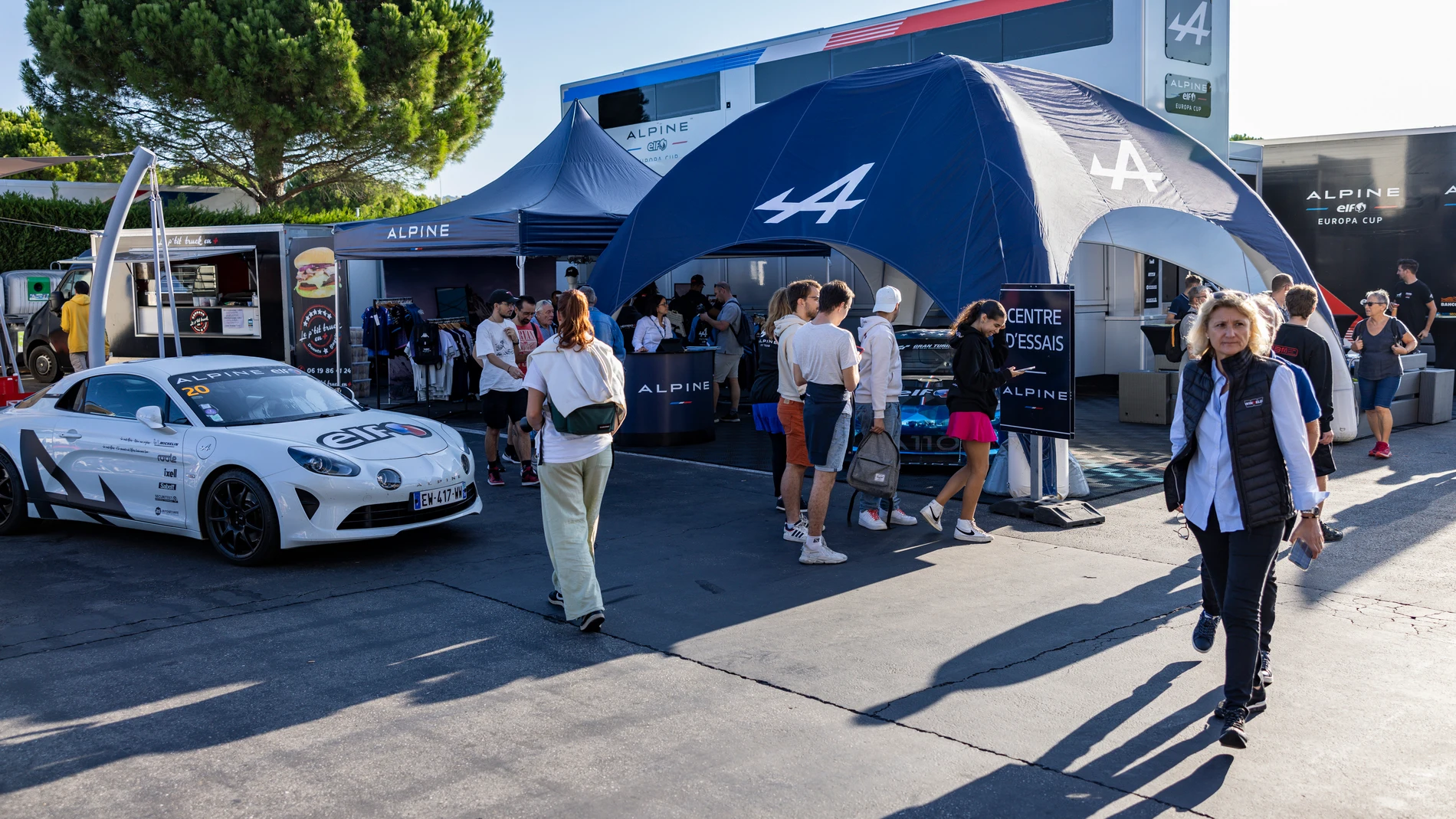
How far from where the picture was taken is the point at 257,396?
8672 millimetres

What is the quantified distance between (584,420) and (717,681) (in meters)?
1.62

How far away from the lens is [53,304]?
2142 centimetres

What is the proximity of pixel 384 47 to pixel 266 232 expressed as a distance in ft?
66.5

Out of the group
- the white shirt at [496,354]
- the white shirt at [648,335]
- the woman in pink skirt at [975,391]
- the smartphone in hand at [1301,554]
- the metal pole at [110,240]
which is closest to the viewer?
the smartphone in hand at [1301,554]

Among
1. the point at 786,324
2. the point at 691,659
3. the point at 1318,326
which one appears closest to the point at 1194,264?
the point at 1318,326

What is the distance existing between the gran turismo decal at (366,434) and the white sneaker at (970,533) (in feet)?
13.0

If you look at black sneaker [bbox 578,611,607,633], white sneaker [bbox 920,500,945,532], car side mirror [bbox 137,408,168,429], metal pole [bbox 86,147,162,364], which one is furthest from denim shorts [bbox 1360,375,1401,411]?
metal pole [bbox 86,147,162,364]

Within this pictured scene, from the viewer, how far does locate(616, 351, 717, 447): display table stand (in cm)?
1330

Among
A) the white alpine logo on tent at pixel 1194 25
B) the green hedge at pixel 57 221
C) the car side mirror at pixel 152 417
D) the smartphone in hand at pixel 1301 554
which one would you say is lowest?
the smartphone in hand at pixel 1301 554

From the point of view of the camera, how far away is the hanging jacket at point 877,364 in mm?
8109

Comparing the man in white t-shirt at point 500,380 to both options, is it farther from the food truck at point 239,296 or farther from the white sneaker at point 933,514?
the food truck at point 239,296

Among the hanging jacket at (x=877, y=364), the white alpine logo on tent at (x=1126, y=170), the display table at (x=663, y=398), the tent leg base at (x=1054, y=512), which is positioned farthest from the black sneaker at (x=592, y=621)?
the white alpine logo on tent at (x=1126, y=170)

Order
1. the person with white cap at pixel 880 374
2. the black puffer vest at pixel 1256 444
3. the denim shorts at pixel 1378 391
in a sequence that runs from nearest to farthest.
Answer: the black puffer vest at pixel 1256 444, the person with white cap at pixel 880 374, the denim shorts at pixel 1378 391

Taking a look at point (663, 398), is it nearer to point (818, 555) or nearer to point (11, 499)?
point (818, 555)
